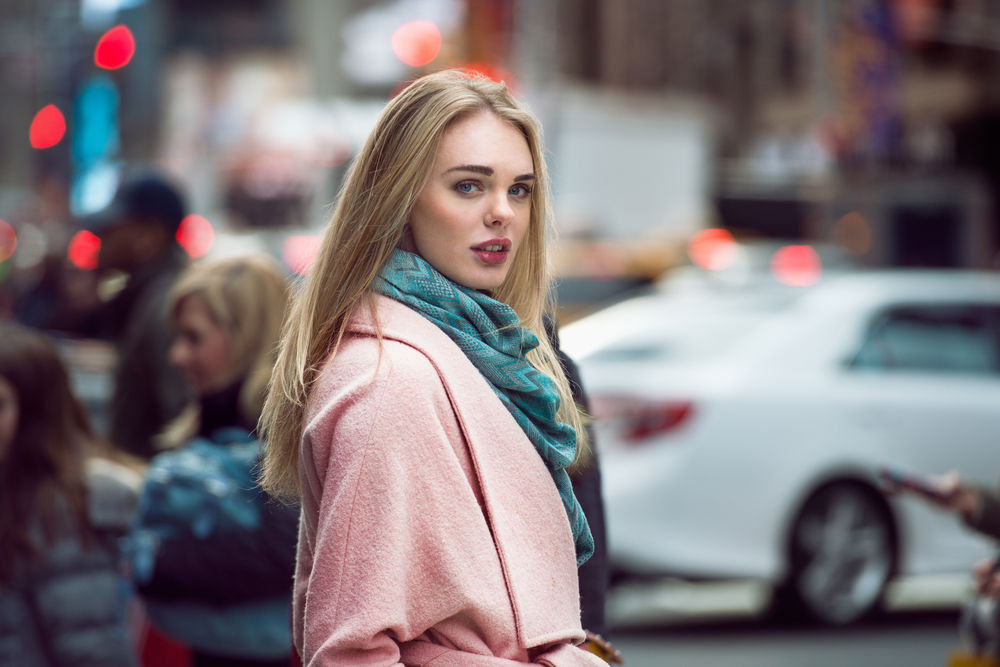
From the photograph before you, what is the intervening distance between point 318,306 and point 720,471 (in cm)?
529

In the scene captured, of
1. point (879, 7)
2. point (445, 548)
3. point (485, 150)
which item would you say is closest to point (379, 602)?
point (445, 548)

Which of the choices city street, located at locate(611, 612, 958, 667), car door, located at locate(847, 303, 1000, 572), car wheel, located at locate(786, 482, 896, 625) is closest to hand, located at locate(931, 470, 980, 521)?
city street, located at locate(611, 612, 958, 667)

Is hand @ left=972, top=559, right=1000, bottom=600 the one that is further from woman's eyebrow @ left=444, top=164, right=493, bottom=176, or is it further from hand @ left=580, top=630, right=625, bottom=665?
woman's eyebrow @ left=444, top=164, right=493, bottom=176

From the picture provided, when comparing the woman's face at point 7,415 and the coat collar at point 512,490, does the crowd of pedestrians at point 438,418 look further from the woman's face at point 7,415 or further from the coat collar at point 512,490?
the woman's face at point 7,415

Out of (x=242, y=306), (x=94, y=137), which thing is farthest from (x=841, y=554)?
(x=94, y=137)

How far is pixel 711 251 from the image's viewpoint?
19.5 metres

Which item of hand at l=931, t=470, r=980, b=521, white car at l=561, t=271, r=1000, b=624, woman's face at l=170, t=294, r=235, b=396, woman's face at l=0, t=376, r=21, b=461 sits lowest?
white car at l=561, t=271, r=1000, b=624

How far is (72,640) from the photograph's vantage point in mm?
3203

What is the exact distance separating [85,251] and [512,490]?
4.93 m

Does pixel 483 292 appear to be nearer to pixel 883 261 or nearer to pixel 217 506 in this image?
pixel 217 506

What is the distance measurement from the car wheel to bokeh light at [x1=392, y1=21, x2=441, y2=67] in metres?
30.7

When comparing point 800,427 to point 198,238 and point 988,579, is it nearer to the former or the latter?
point 988,579

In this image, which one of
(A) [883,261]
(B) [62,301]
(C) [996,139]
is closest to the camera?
(B) [62,301]

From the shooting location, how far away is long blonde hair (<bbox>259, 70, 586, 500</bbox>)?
1.90 metres
